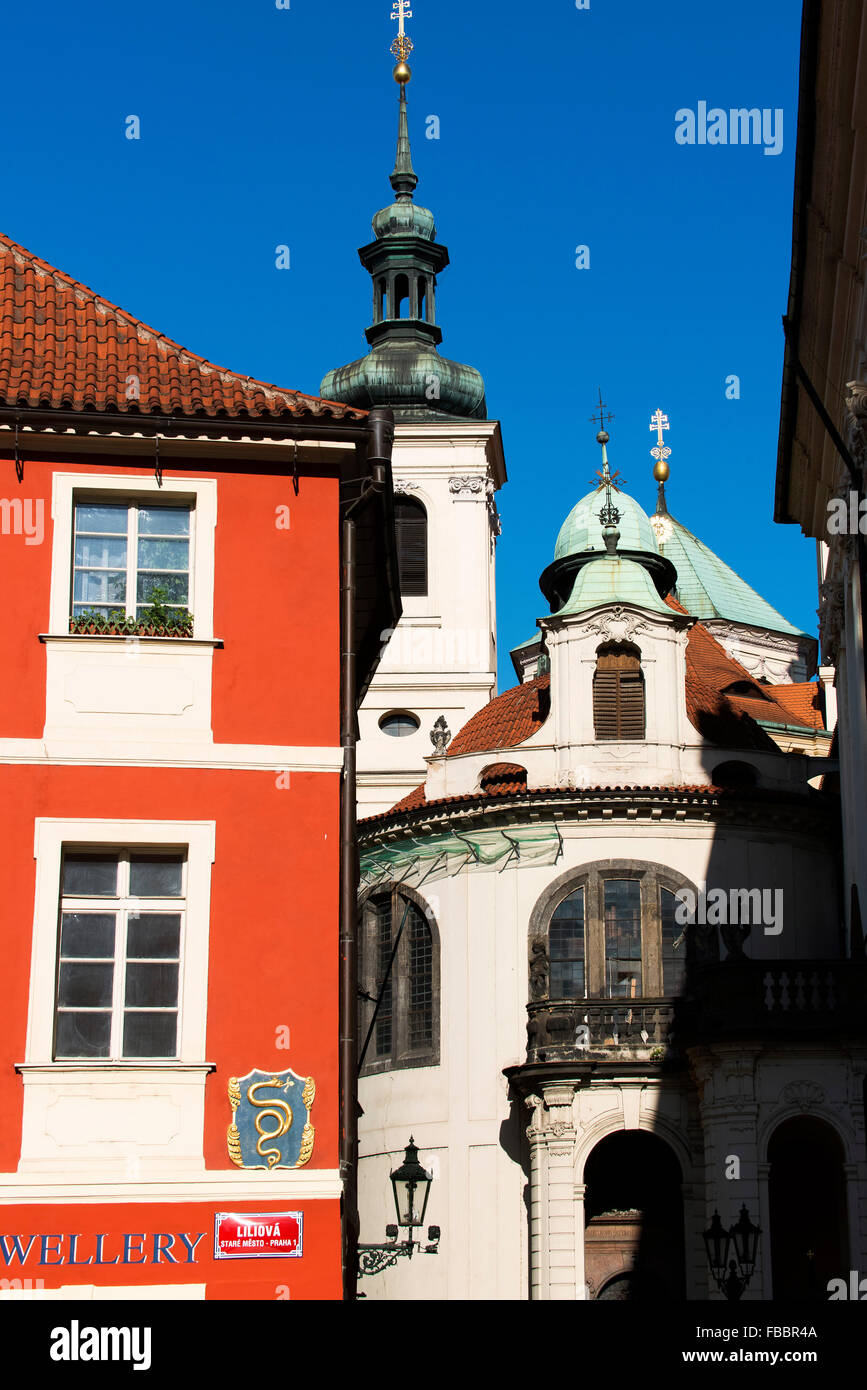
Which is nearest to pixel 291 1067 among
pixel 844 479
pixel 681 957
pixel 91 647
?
pixel 91 647

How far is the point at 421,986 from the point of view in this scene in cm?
3897

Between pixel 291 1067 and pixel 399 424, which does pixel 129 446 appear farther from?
pixel 399 424

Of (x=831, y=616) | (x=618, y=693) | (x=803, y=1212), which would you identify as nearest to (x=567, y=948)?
(x=618, y=693)

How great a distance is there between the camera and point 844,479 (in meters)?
A: 27.2

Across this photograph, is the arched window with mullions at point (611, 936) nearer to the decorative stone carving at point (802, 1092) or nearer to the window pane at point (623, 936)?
the window pane at point (623, 936)

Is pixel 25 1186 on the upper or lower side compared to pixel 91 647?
lower

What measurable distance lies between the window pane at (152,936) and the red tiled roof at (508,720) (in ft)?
71.7

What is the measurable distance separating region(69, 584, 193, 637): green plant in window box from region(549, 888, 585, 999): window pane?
19.9 metres

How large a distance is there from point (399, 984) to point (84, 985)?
2145cm

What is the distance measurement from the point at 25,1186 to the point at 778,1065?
63.3 feet

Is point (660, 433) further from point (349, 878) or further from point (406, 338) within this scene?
point (349, 878)

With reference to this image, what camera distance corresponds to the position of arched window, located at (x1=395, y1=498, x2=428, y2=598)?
55781 mm

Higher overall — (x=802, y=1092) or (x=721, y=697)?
(x=721, y=697)
